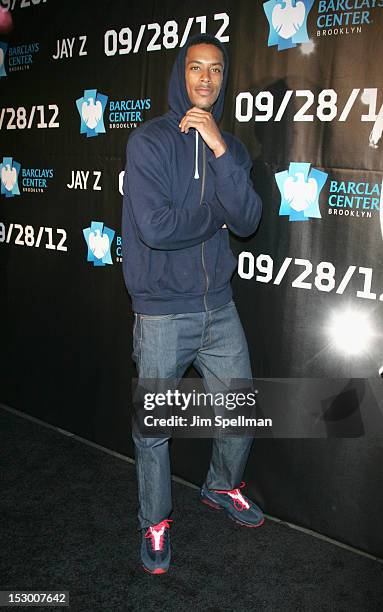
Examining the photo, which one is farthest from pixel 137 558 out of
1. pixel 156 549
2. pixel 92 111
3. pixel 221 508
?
pixel 92 111

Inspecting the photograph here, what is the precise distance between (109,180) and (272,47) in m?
0.97

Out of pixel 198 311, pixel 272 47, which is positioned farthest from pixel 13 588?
pixel 272 47

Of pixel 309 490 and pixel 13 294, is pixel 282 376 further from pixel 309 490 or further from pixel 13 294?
pixel 13 294

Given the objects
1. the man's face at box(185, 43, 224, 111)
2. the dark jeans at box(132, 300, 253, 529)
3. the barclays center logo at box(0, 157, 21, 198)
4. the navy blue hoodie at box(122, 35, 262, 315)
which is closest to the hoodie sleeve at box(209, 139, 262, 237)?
the navy blue hoodie at box(122, 35, 262, 315)

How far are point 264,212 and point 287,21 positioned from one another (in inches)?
26.4

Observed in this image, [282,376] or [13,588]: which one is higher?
[282,376]

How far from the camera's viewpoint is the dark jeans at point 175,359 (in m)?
2.13

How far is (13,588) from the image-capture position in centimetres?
207

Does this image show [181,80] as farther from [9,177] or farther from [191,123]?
[9,177]

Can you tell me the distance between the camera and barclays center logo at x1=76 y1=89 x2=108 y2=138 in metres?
2.79

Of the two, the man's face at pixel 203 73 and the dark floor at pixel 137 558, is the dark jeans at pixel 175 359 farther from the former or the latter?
the man's face at pixel 203 73

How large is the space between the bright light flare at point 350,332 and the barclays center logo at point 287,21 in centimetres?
97

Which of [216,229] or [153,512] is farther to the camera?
[153,512]

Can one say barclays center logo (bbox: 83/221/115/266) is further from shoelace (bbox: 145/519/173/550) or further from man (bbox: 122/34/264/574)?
shoelace (bbox: 145/519/173/550)
